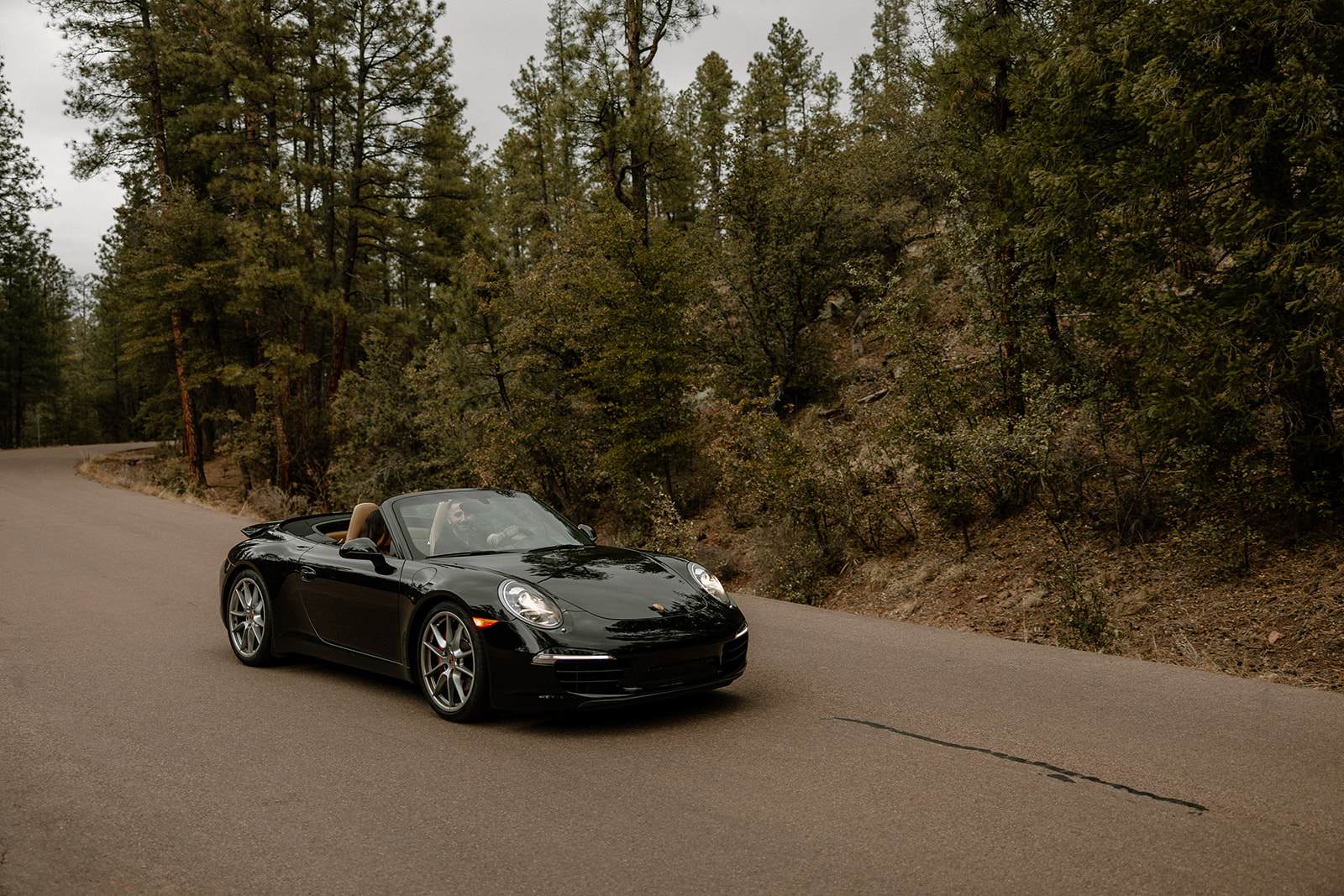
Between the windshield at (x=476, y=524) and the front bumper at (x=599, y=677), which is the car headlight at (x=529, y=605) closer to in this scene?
the front bumper at (x=599, y=677)

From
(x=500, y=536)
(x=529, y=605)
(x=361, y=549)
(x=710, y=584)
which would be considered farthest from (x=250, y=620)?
(x=710, y=584)

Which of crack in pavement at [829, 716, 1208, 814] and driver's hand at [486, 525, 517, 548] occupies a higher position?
driver's hand at [486, 525, 517, 548]

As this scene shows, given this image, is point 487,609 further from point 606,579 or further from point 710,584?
point 710,584

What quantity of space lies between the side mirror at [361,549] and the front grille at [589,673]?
5.68 feet

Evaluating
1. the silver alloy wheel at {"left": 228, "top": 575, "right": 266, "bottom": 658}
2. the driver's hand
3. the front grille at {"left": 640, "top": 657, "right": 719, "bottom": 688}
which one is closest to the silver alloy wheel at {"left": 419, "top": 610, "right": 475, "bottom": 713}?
the driver's hand

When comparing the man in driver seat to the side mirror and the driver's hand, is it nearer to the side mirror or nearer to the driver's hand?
the driver's hand

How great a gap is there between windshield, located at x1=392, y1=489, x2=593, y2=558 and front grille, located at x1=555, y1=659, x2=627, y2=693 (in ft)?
5.01

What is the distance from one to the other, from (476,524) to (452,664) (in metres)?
1.33

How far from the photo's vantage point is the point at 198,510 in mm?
22203

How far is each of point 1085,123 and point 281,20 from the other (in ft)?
87.0

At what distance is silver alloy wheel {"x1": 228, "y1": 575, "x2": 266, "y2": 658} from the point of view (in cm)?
733

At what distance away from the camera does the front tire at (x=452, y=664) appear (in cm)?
545

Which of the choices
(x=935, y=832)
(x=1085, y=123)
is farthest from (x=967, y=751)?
(x=1085, y=123)

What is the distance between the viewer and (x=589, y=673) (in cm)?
Answer: 518
